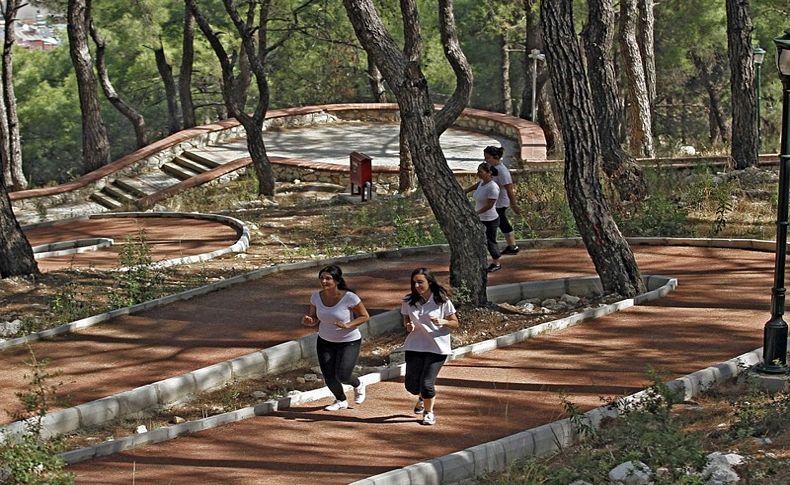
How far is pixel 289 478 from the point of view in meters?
8.94

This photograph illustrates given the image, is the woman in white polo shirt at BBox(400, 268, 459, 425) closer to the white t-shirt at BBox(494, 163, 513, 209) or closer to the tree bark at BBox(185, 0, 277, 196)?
the white t-shirt at BBox(494, 163, 513, 209)

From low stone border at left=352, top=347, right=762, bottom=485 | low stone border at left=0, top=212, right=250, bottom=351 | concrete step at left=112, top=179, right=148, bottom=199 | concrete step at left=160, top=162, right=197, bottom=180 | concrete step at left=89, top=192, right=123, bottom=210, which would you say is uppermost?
concrete step at left=160, top=162, right=197, bottom=180

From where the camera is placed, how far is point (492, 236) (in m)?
15.7

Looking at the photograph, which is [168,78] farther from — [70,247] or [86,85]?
[70,247]

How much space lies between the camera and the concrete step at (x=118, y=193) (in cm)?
2876

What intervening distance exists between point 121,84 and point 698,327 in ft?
125

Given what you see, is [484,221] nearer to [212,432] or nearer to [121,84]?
[212,432]

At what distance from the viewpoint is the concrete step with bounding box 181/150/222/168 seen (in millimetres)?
30844

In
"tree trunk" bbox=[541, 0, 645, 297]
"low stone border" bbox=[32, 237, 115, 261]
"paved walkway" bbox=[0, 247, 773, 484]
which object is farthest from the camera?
"low stone border" bbox=[32, 237, 115, 261]

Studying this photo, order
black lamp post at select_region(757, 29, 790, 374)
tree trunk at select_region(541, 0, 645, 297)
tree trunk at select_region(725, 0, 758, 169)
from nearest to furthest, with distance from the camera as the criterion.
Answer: black lamp post at select_region(757, 29, 790, 374), tree trunk at select_region(541, 0, 645, 297), tree trunk at select_region(725, 0, 758, 169)

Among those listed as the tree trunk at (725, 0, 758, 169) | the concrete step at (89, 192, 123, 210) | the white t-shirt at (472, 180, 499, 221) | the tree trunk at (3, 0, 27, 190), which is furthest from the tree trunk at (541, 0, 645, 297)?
the tree trunk at (3, 0, 27, 190)

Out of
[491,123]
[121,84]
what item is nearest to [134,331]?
[491,123]

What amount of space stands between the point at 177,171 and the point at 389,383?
2034cm

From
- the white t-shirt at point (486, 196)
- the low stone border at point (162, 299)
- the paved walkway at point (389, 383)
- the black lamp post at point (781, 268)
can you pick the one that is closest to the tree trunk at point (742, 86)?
the paved walkway at point (389, 383)
